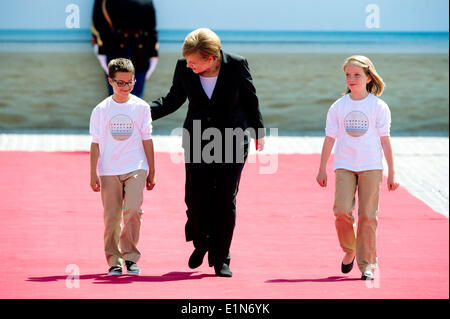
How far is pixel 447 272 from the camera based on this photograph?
764 cm

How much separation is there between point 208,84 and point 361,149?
105 cm

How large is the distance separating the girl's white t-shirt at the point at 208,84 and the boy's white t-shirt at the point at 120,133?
0.39m

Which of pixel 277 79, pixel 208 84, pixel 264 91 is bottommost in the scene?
pixel 208 84

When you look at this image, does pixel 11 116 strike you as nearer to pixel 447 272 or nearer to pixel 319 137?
pixel 319 137

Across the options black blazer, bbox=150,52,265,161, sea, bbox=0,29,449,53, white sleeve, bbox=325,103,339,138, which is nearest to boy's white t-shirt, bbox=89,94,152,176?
black blazer, bbox=150,52,265,161

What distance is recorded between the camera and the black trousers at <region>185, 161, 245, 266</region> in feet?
24.3

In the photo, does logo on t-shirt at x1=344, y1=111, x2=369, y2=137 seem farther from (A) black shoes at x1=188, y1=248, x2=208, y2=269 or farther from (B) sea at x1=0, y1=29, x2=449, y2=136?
(B) sea at x1=0, y1=29, x2=449, y2=136

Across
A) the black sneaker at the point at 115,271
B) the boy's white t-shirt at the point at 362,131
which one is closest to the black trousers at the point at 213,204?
the black sneaker at the point at 115,271

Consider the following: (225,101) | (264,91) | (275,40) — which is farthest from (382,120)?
(275,40)

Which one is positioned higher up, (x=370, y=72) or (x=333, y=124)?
(x=370, y=72)

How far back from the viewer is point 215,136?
7.23 metres

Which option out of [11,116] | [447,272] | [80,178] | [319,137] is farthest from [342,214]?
[11,116]

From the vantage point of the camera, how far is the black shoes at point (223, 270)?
734 cm

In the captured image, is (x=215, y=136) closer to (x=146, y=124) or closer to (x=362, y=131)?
(x=146, y=124)
